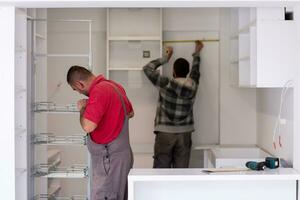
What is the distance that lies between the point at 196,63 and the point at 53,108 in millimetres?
2220

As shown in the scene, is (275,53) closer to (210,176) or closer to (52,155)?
(210,176)

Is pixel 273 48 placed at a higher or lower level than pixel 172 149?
higher

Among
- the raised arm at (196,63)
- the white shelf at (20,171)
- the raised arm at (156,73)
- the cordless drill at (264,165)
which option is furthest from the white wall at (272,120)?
the white shelf at (20,171)

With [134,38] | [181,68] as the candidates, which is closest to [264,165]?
[181,68]

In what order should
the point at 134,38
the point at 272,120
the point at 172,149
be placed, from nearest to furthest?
the point at 272,120, the point at 172,149, the point at 134,38

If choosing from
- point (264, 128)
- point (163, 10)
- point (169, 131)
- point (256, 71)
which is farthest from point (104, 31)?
point (256, 71)

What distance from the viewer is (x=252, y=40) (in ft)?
13.1

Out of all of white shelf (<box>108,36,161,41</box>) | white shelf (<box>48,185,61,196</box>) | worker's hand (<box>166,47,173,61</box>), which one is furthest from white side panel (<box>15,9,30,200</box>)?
worker's hand (<box>166,47,173,61</box>)

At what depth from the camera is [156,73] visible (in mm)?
5574

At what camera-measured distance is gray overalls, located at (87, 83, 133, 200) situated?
398 centimetres

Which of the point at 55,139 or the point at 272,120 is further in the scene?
the point at 272,120

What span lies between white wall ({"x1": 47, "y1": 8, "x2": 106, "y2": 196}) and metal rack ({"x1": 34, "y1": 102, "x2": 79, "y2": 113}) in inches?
75.0

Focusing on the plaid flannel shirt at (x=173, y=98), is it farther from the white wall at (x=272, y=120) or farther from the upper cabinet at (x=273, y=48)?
the upper cabinet at (x=273, y=48)
